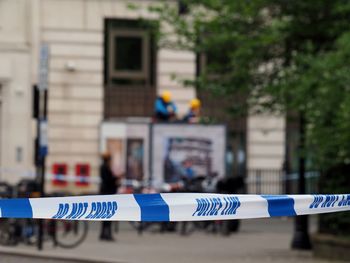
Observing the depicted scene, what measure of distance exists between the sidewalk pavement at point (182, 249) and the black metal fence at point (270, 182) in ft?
22.1

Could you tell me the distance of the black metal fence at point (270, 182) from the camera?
33969 mm

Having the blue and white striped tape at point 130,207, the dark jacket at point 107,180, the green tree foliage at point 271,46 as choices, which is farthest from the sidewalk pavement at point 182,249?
the blue and white striped tape at point 130,207

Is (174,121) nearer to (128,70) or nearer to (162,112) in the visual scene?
(162,112)

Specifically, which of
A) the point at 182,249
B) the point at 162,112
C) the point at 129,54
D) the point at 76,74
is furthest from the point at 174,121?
the point at 182,249

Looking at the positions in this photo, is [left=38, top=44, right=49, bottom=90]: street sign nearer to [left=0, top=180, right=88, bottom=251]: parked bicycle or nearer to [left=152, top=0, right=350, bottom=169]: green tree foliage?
[left=0, top=180, right=88, bottom=251]: parked bicycle

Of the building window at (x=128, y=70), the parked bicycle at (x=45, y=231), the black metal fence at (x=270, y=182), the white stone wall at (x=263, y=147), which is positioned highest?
the building window at (x=128, y=70)

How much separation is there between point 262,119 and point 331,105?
780 inches

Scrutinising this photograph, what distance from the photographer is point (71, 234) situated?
21.3m

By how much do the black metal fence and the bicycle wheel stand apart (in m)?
12.3

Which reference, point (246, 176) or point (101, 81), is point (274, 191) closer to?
point (246, 176)

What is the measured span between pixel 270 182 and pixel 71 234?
50.5ft

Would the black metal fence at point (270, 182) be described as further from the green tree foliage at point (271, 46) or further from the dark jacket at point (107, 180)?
the green tree foliage at point (271, 46)

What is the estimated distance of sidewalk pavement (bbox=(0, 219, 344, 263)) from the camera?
18.5 metres

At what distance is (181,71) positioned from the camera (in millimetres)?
37938
